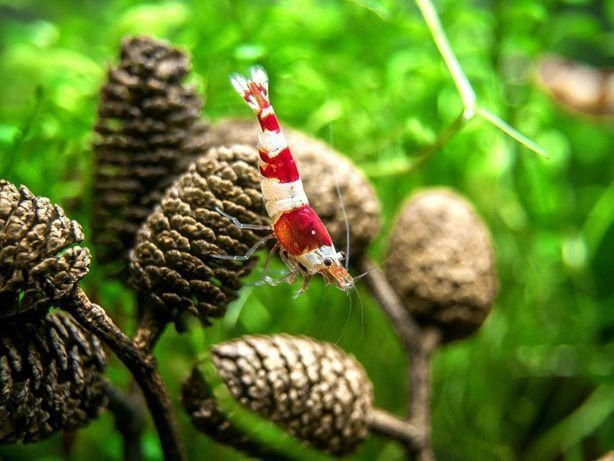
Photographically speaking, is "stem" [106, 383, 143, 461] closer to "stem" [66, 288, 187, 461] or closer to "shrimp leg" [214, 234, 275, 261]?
"stem" [66, 288, 187, 461]

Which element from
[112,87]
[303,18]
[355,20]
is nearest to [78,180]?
[112,87]

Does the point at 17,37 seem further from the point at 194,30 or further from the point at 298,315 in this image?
the point at 298,315

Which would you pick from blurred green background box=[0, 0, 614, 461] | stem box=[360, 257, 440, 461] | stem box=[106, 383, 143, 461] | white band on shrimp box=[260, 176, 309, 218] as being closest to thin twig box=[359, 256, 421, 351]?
stem box=[360, 257, 440, 461]

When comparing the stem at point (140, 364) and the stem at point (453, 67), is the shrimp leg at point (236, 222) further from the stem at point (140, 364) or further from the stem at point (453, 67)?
the stem at point (453, 67)

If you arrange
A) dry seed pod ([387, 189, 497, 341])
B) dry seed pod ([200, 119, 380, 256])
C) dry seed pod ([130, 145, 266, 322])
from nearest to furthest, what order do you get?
dry seed pod ([130, 145, 266, 322]) < dry seed pod ([200, 119, 380, 256]) < dry seed pod ([387, 189, 497, 341])

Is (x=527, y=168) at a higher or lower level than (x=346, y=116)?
lower

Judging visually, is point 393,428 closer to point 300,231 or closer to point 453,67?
point 300,231

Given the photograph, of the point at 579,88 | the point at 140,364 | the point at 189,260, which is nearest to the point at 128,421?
the point at 140,364
